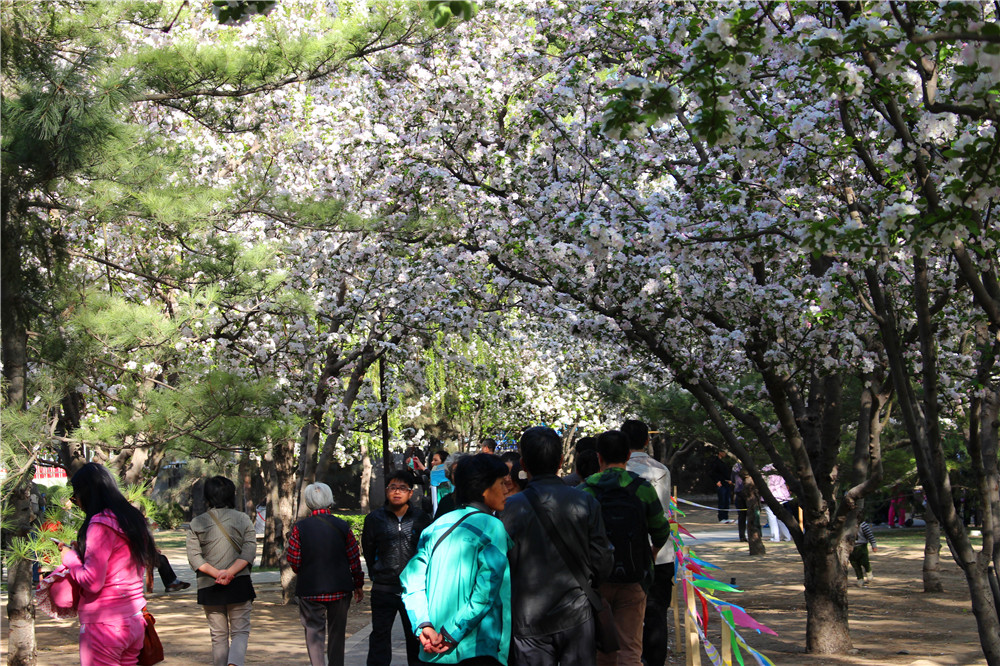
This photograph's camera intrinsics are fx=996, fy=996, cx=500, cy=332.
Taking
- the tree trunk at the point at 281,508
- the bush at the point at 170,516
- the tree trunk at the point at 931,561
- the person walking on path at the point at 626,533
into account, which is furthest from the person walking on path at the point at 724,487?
the person walking on path at the point at 626,533

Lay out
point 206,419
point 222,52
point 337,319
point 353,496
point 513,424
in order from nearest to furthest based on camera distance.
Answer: point 206,419 → point 222,52 → point 337,319 → point 513,424 → point 353,496

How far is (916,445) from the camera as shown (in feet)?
20.0

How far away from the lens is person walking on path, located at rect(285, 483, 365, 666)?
23.8 feet

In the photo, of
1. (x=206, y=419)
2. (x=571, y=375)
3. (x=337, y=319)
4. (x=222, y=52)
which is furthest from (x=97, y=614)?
(x=571, y=375)

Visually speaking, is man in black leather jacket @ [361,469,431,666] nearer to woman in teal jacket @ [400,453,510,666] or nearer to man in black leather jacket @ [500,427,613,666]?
man in black leather jacket @ [500,427,613,666]

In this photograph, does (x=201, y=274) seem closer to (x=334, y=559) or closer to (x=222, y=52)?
(x=222, y=52)

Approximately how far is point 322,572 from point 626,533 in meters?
2.46

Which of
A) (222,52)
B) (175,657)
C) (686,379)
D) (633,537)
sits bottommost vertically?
(175,657)

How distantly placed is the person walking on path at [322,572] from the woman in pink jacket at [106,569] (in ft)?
5.78

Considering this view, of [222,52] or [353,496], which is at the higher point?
[222,52]

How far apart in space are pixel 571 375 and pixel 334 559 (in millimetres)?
14042

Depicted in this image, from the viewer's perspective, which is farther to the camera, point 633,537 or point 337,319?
point 337,319

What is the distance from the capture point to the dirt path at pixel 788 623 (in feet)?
32.0

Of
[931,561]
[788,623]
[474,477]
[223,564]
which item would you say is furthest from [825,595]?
[474,477]
